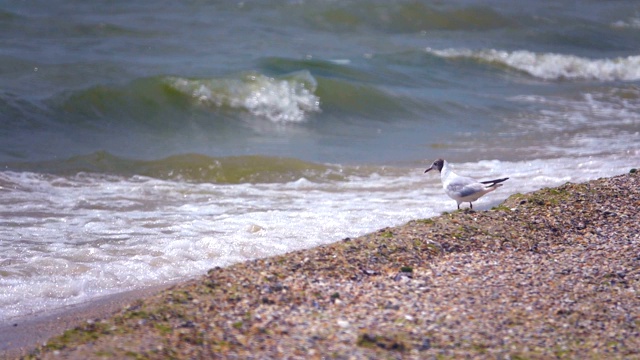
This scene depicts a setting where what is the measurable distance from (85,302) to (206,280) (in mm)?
1252

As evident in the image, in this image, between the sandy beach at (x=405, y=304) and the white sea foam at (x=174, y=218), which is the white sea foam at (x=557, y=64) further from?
the sandy beach at (x=405, y=304)

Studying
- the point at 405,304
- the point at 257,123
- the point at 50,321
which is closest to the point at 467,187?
the point at 405,304

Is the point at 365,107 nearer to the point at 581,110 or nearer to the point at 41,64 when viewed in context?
Answer: the point at 581,110

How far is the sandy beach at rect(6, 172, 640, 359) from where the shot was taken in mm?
3633

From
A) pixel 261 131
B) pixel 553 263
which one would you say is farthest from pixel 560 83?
pixel 553 263

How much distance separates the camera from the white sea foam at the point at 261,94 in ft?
43.1

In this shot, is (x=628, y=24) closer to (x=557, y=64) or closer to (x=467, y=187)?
(x=557, y=64)

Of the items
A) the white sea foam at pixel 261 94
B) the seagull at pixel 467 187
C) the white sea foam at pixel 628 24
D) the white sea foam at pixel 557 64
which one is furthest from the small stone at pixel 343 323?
the white sea foam at pixel 628 24

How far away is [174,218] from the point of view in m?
7.55

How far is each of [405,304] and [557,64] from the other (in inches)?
609

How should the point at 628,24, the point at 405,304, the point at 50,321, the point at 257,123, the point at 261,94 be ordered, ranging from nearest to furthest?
the point at 405,304, the point at 50,321, the point at 257,123, the point at 261,94, the point at 628,24

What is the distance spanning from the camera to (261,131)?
12.3 m

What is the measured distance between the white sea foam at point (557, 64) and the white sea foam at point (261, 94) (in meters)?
4.91

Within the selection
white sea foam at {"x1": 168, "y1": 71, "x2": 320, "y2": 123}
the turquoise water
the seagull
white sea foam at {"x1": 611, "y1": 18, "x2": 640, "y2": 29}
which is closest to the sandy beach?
the seagull
